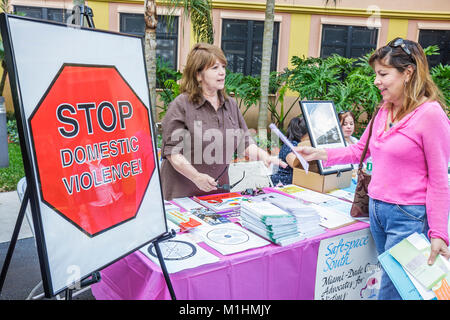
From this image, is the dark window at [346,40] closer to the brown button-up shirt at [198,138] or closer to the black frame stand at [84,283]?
the brown button-up shirt at [198,138]

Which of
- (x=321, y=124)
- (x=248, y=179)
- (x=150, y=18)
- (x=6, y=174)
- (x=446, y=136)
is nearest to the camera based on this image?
(x=446, y=136)

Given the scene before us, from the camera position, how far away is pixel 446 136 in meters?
1.66

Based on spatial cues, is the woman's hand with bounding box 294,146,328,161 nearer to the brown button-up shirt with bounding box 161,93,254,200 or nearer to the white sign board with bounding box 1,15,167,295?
the brown button-up shirt with bounding box 161,93,254,200

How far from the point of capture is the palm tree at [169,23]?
5.62 metres

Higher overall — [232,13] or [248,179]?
[232,13]

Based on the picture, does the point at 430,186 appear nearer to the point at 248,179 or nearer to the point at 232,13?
the point at 248,179

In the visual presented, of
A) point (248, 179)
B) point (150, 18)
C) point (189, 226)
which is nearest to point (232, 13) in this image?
point (150, 18)

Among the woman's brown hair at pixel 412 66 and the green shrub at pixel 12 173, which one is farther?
the green shrub at pixel 12 173

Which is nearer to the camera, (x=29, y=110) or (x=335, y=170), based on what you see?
(x=29, y=110)

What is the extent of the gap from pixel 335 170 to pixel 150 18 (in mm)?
4027

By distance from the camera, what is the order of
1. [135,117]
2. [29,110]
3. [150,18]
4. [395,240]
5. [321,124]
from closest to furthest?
[29,110], [135,117], [395,240], [321,124], [150,18]

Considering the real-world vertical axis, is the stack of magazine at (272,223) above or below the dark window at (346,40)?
below

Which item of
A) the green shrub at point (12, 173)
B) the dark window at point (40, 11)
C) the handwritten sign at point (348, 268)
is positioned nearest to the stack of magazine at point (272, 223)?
the handwritten sign at point (348, 268)

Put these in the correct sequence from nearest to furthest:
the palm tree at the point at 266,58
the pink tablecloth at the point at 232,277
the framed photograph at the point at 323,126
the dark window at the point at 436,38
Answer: the pink tablecloth at the point at 232,277 < the framed photograph at the point at 323,126 < the palm tree at the point at 266,58 < the dark window at the point at 436,38
